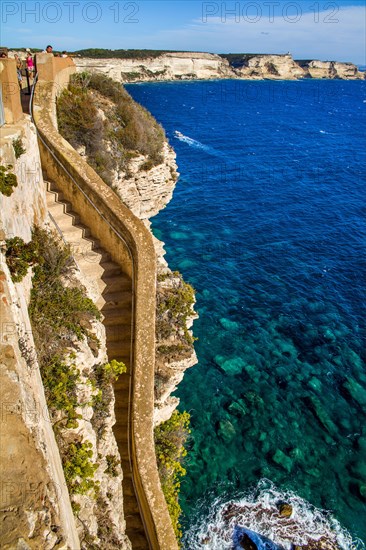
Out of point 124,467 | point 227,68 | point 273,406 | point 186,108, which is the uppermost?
point 227,68

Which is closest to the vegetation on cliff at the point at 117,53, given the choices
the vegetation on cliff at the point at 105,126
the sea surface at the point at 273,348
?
the sea surface at the point at 273,348

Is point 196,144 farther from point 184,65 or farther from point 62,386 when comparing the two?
point 184,65

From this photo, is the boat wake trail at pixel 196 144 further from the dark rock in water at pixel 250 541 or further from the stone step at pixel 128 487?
the stone step at pixel 128 487

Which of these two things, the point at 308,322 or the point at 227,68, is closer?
the point at 308,322

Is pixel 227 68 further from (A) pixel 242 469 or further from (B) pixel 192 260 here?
(A) pixel 242 469

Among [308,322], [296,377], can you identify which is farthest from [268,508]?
[308,322]

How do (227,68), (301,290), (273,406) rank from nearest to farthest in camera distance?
(273,406) → (301,290) → (227,68)

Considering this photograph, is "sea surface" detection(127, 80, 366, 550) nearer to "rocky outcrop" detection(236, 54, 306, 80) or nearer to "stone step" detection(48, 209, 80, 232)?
"stone step" detection(48, 209, 80, 232)

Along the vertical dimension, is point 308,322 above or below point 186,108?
below
